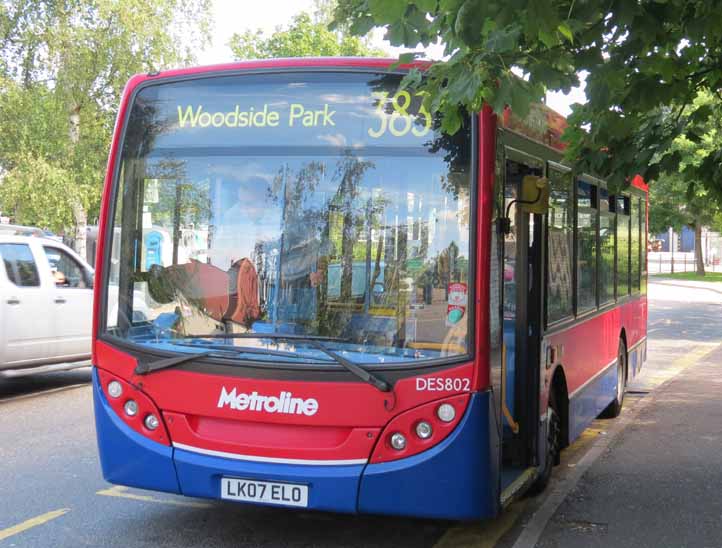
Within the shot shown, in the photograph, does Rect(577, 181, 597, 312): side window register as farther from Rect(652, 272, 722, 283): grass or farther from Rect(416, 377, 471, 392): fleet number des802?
Rect(652, 272, 722, 283): grass

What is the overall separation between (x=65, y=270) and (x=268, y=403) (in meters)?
7.47

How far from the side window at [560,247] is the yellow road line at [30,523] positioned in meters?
3.44

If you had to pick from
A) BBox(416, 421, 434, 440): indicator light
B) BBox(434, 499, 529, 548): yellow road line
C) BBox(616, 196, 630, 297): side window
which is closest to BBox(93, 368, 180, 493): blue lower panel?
BBox(416, 421, 434, 440): indicator light

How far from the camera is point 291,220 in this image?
5.36m

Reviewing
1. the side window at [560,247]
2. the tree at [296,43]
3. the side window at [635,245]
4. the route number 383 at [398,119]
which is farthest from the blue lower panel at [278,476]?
the tree at [296,43]

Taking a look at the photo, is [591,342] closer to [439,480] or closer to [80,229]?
[439,480]

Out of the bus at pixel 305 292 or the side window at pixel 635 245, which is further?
the side window at pixel 635 245

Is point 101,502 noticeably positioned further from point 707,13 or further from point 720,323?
point 720,323

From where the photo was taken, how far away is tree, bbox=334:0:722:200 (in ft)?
15.0

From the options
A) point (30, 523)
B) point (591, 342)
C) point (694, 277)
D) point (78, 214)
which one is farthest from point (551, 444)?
point (694, 277)

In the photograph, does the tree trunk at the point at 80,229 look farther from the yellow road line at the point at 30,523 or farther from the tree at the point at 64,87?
the yellow road line at the point at 30,523

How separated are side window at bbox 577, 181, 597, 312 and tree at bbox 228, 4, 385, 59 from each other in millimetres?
35387

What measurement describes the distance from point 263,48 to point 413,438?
41.9 metres

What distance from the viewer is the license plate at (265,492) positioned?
511 centimetres
